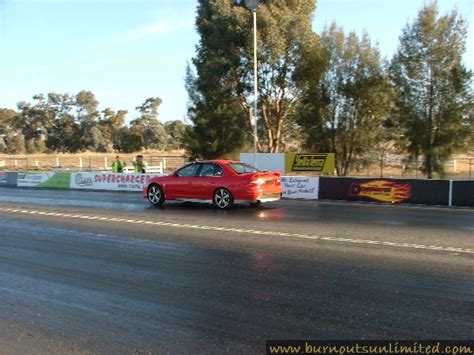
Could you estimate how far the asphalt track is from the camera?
471 cm

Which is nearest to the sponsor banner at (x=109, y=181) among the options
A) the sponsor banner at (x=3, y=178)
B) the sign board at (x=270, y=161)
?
the sign board at (x=270, y=161)

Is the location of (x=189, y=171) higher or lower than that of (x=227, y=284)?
higher

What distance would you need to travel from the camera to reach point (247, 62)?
107 feet

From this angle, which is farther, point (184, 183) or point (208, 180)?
point (184, 183)

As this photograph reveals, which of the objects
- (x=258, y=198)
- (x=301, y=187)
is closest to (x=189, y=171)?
(x=258, y=198)

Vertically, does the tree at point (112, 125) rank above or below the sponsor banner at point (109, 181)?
above

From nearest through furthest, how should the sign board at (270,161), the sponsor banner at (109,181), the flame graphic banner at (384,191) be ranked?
1. the flame graphic banner at (384,191)
2. the sponsor banner at (109,181)
3. the sign board at (270,161)

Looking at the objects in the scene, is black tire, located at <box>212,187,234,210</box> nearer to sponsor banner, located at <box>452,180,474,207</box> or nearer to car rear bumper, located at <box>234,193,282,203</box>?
car rear bumper, located at <box>234,193,282,203</box>

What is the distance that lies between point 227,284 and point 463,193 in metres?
12.0

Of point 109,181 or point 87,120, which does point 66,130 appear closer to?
point 87,120

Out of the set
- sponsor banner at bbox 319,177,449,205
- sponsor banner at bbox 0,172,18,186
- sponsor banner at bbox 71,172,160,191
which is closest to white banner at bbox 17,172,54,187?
sponsor banner at bbox 0,172,18,186

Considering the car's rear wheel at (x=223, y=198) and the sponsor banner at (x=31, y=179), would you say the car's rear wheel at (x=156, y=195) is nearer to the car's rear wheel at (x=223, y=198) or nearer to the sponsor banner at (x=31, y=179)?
the car's rear wheel at (x=223, y=198)

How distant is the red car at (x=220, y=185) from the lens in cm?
1506

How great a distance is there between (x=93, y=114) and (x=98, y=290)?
9517 centimetres
